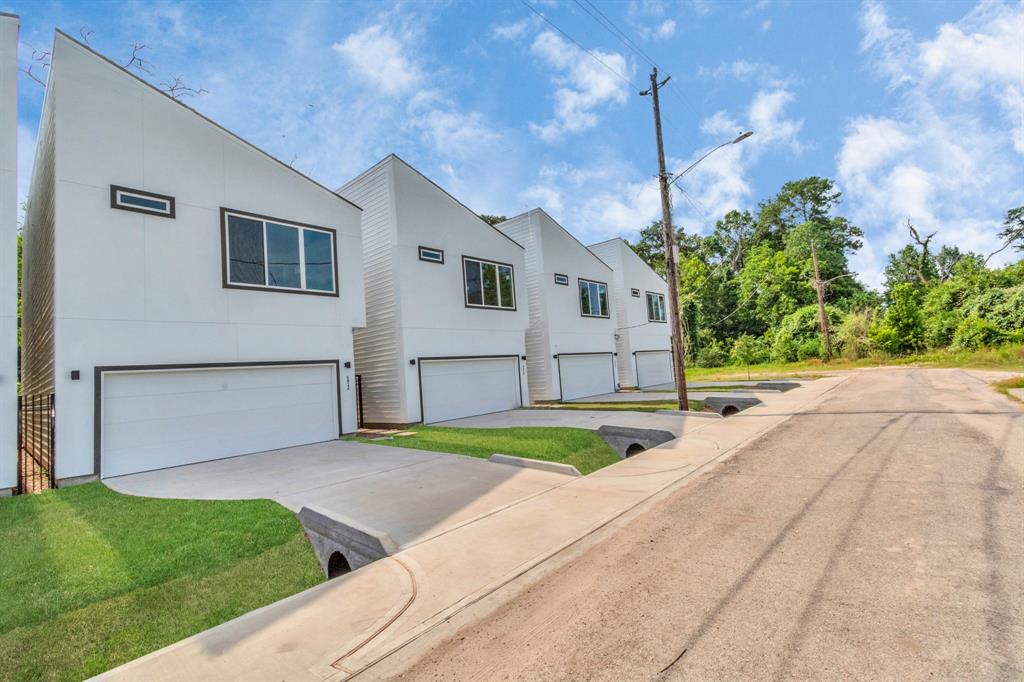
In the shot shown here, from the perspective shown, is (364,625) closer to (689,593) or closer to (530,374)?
(689,593)

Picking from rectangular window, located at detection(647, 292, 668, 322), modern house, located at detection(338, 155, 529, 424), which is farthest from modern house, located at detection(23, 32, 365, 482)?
rectangular window, located at detection(647, 292, 668, 322)

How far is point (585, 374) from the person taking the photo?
19766mm

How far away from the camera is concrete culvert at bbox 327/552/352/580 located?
180 inches

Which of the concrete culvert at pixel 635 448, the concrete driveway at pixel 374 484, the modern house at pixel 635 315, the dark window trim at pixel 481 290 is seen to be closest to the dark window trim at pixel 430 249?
the dark window trim at pixel 481 290

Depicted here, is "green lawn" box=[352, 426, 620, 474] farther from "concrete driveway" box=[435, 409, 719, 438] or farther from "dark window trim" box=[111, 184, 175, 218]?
"dark window trim" box=[111, 184, 175, 218]

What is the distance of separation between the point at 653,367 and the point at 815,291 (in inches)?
821

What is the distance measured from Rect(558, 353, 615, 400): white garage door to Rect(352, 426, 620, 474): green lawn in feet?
26.3

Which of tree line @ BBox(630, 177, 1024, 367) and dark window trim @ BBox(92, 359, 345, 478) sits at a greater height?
tree line @ BBox(630, 177, 1024, 367)

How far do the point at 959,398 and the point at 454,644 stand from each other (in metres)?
15.9

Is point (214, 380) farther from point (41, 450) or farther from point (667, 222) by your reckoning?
point (667, 222)

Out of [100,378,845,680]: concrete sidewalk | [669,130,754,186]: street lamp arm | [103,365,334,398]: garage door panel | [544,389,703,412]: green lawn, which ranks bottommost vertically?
[100,378,845,680]: concrete sidewalk

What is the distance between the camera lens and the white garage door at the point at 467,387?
527 inches

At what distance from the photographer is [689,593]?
3.24 meters

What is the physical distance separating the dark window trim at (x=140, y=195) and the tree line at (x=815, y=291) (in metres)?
34.3
